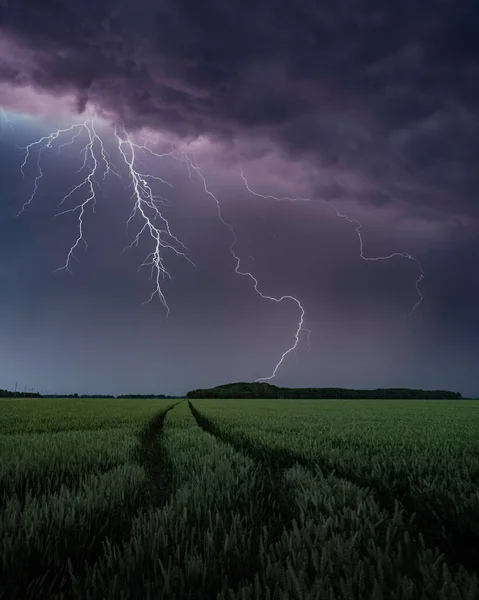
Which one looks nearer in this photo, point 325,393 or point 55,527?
point 55,527

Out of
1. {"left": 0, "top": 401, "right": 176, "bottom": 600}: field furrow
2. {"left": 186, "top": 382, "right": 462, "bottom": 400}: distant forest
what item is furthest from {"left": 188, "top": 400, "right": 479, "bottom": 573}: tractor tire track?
{"left": 186, "top": 382, "right": 462, "bottom": 400}: distant forest

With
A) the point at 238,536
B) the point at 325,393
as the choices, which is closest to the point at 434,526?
the point at 238,536

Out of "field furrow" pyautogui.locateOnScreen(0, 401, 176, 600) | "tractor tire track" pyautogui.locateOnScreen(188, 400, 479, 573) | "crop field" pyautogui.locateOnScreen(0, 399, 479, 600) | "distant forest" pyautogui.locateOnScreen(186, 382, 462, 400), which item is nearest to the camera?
"crop field" pyautogui.locateOnScreen(0, 399, 479, 600)

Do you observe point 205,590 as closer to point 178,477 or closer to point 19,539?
point 19,539

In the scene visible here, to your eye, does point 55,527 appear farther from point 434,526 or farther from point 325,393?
point 325,393

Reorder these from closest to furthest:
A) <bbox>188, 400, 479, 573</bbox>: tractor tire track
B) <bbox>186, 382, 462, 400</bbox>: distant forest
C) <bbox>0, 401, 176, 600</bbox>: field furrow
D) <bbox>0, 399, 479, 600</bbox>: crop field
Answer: <bbox>0, 399, 479, 600</bbox>: crop field
<bbox>0, 401, 176, 600</bbox>: field furrow
<bbox>188, 400, 479, 573</bbox>: tractor tire track
<bbox>186, 382, 462, 400</bbox>: distant forest

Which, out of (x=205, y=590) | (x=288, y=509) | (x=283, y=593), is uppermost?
(x=283, y=593)

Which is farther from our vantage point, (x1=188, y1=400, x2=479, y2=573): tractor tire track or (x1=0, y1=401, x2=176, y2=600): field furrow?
(x1=188, y1=400, x2=479, y2=573): tractor tire track

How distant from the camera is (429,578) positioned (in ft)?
4.91

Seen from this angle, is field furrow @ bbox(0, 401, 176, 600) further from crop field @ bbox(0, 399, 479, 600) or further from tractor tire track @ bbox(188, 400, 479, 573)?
tractor tire track @ bbox(188, 400, 479, 573)

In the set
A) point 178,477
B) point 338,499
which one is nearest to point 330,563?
point 338,499

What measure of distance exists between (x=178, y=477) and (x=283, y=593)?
115 inches

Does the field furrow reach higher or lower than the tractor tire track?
higher

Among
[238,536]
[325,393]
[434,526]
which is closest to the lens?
[238,536]
